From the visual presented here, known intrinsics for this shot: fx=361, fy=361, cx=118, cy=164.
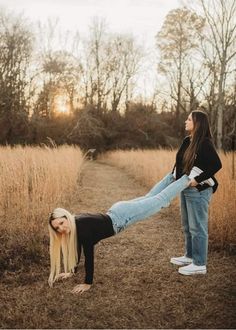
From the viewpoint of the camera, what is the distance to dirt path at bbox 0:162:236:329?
2748 millimetres

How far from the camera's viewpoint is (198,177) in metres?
3.39

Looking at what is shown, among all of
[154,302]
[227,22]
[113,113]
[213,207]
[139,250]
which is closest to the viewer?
[154,302]

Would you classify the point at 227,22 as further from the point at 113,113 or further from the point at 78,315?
the point at 113,113

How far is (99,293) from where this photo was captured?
3.21 meters

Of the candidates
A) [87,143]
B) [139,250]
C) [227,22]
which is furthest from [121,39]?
[139,250]

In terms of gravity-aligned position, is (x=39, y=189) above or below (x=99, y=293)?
above

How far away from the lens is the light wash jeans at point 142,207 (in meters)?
3.30

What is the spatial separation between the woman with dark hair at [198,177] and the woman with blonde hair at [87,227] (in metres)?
0.16

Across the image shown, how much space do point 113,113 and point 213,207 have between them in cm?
2451

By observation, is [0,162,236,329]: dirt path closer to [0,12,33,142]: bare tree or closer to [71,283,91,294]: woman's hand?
[71,283,91,294]: woman's hand

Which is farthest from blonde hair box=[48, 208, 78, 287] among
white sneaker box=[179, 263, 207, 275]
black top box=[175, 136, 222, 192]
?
black top box=[175, 136, 222, 192]

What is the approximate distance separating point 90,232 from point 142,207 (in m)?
0.57

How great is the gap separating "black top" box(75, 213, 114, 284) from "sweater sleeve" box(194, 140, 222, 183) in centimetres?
96

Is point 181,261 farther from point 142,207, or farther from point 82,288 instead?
point 82,288
